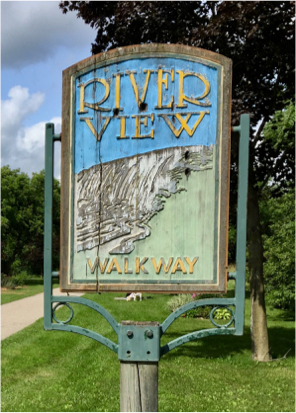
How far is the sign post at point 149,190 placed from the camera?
9.29 ft

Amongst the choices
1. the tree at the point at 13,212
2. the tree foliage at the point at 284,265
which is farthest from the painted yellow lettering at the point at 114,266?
the tree at the point at 13,212

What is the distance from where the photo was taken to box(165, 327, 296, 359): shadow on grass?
9.84 metres

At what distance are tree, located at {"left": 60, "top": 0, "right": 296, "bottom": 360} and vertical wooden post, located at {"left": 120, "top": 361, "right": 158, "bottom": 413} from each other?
18.9 feet

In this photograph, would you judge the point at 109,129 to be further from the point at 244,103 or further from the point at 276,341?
the point at 276,341

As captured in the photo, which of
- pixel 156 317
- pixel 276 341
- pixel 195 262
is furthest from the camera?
pixel 156 317

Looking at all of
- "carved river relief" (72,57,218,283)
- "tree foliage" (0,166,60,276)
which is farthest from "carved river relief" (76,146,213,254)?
"tree foliage" (0,166,60,276)

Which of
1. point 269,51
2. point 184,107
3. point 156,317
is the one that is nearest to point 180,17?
point 269,51

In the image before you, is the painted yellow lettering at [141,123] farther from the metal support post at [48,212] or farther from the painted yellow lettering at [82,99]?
the metal support post at [48,212]

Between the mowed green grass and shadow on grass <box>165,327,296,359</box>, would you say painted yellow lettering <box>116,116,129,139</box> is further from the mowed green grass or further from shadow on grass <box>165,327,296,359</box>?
shadow on grass <box>165,327,296,359</box>

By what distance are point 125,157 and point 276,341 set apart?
32.7 feet

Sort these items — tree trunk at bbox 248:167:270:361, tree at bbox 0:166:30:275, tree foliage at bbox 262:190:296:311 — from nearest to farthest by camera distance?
tree trunk at bbox 248:167:270:361
tree foliage at bbox 262:190:296:311
tree at bbox 0:166:30:275

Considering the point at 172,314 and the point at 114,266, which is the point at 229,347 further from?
the point at 114,266

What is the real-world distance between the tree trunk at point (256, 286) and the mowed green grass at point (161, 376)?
0.32 metres

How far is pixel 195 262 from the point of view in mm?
2824
